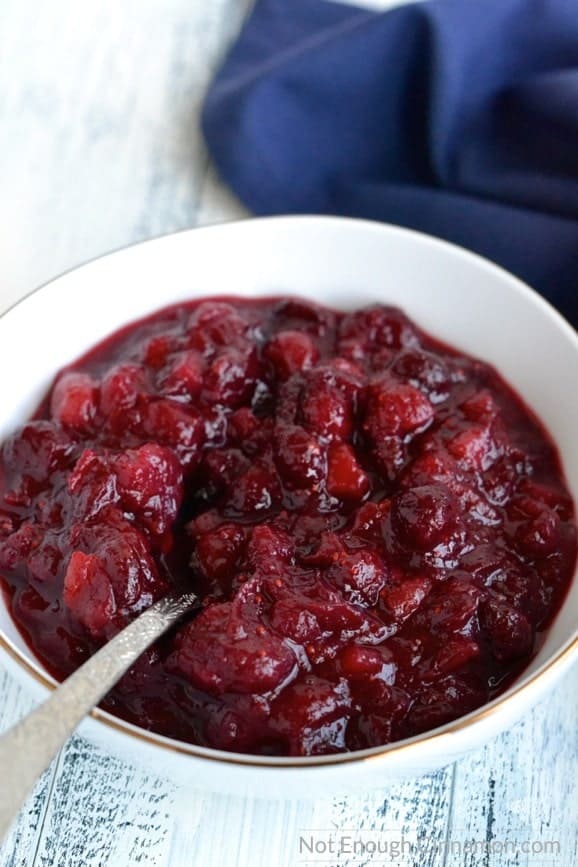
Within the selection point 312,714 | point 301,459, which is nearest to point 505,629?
point 312,714

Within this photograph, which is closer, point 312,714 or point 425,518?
point 312,714

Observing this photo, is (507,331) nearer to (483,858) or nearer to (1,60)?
(483,858)

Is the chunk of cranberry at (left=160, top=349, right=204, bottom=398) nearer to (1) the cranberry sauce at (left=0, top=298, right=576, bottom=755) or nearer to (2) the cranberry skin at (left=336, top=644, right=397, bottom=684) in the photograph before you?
(1) the cranberry sauce at (left=0, top=298, right=576, bottom=755)

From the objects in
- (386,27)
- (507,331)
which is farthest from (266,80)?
(507,331)

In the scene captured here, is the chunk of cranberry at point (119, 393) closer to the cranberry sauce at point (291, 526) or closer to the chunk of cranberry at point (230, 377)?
the cranberry sauce at point (291, 526)

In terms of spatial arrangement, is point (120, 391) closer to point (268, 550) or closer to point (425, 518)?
point (268, 550)

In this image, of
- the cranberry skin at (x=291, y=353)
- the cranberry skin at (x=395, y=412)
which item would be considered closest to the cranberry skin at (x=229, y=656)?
the cranberry skin at (x=395, y=412)

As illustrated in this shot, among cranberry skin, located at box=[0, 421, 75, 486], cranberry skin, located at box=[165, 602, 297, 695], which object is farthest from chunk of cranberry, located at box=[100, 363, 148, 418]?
cranberry skin, located at box=[165, 602, 297, 695]
